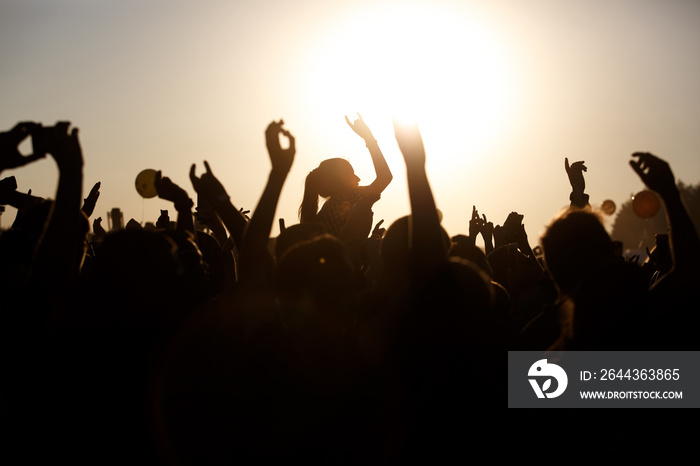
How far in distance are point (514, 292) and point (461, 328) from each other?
3.53 m

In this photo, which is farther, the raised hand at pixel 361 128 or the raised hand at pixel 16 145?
the raised hand at pixel 361 128

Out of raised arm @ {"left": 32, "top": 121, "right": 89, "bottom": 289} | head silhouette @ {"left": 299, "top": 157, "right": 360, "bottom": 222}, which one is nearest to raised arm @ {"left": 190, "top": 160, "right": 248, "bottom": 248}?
raised arm @ {"left": 32, "top": 121, "right": 89, "bottom": 289}

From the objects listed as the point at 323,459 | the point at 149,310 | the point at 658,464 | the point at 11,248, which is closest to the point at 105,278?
the point at 149,310

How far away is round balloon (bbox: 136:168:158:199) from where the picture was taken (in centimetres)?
965

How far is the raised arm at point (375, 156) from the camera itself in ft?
20.4

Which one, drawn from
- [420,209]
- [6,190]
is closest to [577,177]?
[420,209]

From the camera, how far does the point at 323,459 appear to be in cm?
313

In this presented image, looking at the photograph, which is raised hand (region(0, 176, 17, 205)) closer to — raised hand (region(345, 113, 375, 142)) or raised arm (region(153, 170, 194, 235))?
raised arm (region(153, 170, 194, 235))

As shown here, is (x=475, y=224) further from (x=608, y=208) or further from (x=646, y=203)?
(x=646, y=203)

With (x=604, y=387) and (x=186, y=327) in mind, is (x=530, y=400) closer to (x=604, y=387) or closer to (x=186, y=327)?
(x=604, y=387)

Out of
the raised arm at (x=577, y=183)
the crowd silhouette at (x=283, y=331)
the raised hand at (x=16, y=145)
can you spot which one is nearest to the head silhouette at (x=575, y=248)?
the crowd silhouette at (x=283, y=331)

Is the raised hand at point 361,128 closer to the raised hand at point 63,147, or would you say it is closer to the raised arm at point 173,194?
the raised arm at point 173,194

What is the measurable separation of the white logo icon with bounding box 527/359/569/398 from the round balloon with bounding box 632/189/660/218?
7.47 meters

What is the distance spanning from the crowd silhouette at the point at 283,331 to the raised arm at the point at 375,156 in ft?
7.45
